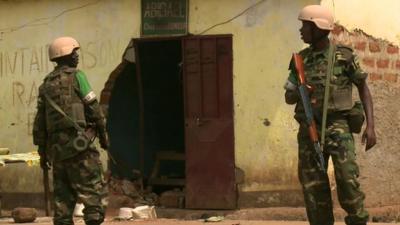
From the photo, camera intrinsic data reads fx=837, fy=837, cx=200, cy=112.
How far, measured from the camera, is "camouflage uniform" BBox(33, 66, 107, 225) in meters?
7.27

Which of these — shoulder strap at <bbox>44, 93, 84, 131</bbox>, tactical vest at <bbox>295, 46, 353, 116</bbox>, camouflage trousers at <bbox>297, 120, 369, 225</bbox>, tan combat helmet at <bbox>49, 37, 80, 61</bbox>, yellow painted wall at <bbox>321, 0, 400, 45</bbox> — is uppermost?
yellow painted wall at <bbox>321, 0, 400, 45</bbox>

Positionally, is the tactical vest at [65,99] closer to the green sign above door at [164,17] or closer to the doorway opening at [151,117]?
the green sign above door at [164,17]

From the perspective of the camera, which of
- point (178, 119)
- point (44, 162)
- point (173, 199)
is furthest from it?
point (178, 119)

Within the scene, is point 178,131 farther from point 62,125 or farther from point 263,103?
point 62,125

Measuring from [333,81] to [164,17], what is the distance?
4.80m

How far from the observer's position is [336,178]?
21.2 ft

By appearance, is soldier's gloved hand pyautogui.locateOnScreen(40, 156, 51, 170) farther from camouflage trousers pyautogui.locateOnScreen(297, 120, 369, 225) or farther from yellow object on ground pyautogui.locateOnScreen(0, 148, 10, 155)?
yellow object on ground pyautogui.locateOnScreen(0, 148, 10, 155)

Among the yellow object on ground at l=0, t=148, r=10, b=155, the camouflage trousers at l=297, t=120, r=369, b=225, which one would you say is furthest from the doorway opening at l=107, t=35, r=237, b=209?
the camouflage trousers at l=297, t=120, r=369, b=225

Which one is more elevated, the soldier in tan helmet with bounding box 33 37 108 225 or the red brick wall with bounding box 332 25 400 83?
the red brick wall with bounding box 332 25 400 83

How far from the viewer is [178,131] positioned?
13633mm

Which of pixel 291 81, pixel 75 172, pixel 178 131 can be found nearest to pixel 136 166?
pixel 178 131

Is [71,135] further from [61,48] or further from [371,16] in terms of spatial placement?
[371,16]

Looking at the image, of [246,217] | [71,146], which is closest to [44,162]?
[71,146]

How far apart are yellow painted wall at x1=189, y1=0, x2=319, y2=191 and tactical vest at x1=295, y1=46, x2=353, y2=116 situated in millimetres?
3778
